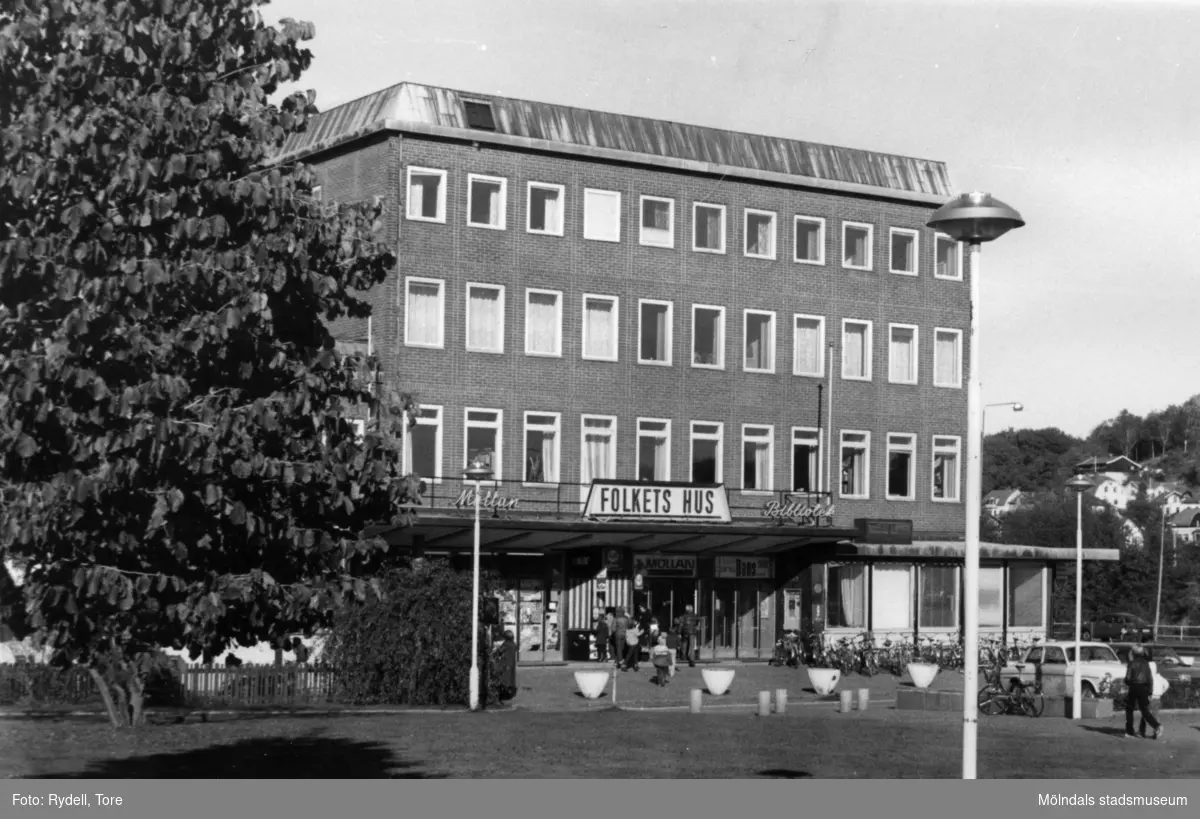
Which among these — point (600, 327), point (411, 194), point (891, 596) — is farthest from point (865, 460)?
point (411, 194)

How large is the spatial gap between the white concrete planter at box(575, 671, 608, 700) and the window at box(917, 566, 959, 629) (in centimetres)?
2130

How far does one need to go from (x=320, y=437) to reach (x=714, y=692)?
2788cm

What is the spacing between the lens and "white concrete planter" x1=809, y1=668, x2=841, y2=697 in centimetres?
4447

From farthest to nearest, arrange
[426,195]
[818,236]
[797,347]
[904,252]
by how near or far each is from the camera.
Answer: [904,252], [818,236], [797,347], [426,195]

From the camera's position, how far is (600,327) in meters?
56.3

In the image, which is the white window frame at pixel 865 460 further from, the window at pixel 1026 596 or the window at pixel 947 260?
the window at pixel 947 260

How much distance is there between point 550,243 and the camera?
55000 mm

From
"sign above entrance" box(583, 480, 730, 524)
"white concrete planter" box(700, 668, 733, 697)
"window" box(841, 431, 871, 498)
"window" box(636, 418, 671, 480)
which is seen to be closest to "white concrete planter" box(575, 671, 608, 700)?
"white concrete planter" box(700, 668, 733, 697)

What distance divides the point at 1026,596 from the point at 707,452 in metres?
12.5

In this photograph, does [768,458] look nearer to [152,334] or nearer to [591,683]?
[591,683]

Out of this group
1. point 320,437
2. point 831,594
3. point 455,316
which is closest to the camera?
point 320,437

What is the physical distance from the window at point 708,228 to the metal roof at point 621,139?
4.22ft
